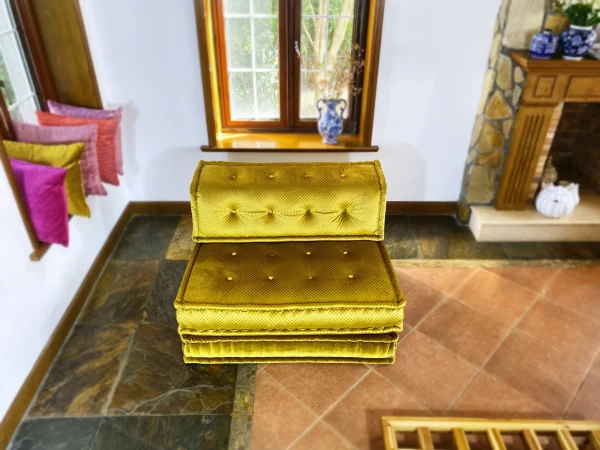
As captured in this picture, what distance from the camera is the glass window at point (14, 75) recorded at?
2.38m

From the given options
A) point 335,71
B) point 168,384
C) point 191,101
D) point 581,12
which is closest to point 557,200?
point 581,12

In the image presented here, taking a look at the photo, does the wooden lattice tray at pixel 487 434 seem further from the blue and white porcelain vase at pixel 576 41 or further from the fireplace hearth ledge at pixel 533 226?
the blue and white porcelain vase at pixel 576 41

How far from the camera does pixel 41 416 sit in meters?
2.12

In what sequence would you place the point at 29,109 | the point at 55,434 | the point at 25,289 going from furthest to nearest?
1. the point at 29,109
2. the point at 25,289
3. the point at 55,434

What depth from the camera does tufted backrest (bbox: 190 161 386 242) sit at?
7.78 feet

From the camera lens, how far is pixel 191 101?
312 cm

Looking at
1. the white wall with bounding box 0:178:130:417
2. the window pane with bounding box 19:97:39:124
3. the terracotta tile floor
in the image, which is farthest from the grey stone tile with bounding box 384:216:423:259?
the window pane with bounding box 19:97:39:124

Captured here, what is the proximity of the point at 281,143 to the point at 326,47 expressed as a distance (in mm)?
698

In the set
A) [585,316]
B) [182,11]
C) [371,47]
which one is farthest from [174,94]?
[585,316]

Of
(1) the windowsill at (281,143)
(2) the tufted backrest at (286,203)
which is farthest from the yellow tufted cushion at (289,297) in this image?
(1) the windowsill at (281,143)

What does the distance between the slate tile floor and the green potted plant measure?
53.0 inches

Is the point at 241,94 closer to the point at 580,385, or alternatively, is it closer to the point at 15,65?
the point at 15,65

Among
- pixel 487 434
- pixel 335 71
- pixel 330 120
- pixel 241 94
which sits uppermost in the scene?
pixel 335 71

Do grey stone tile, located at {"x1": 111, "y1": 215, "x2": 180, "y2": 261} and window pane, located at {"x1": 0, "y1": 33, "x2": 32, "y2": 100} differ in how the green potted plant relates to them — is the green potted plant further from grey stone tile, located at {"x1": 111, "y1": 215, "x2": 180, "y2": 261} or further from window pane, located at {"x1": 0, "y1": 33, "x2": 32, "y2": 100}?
window pane, located at {"x1": 0, "y1": 33, "x2": 32, "y2": 100}
